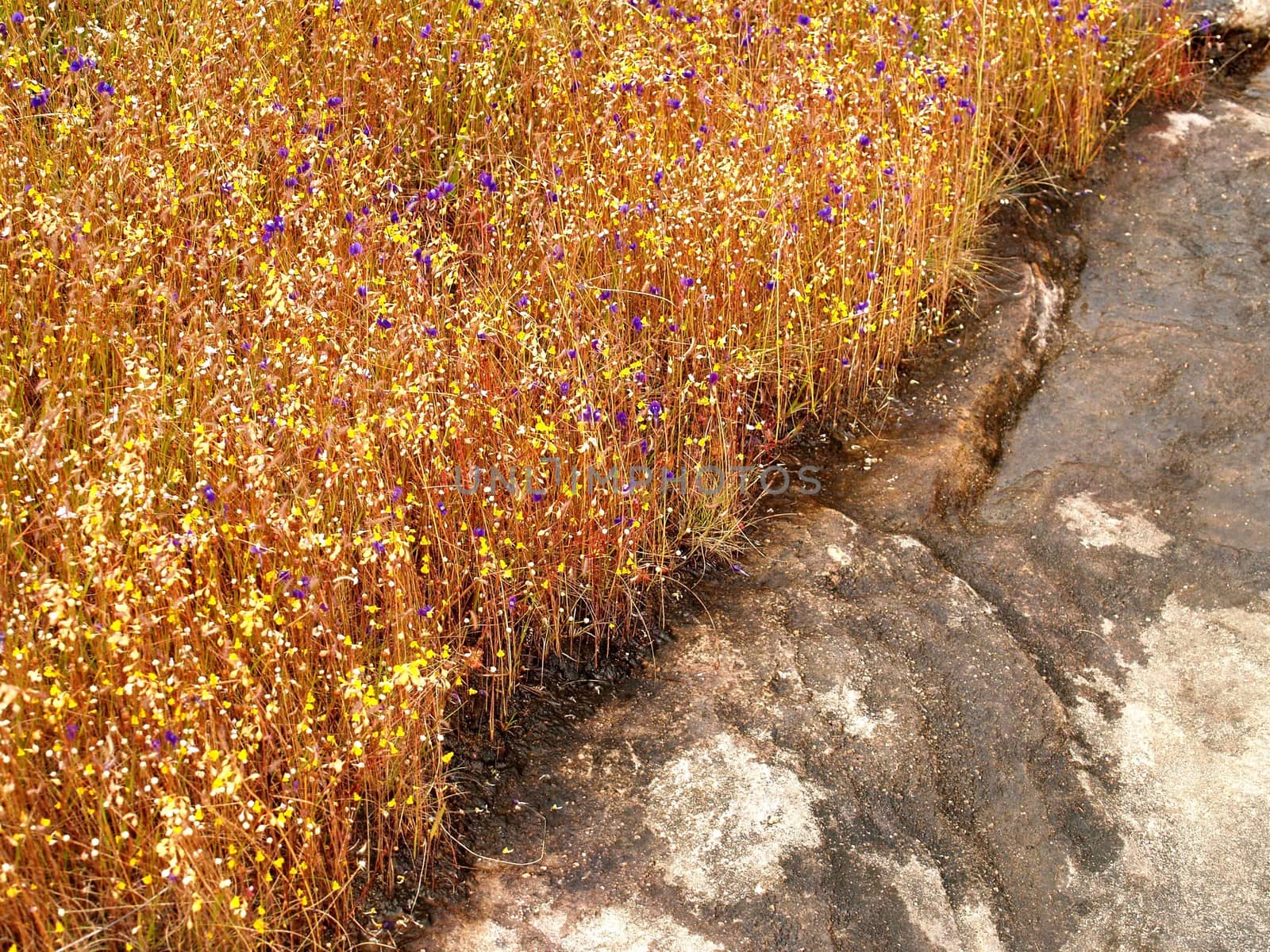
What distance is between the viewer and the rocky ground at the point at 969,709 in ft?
9.61

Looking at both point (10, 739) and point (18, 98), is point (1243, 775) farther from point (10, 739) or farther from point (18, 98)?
point (18, 98)

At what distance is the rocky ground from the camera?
2928 mm

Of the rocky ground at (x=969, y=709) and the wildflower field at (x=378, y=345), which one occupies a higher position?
the wildflower field at (x=378, y=345)

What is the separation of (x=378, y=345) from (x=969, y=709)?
1.85 metres

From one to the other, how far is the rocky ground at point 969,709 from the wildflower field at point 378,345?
26 cm

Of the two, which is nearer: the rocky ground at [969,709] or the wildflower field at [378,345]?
the wildflower field at [378,345]

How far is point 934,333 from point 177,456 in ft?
9.04

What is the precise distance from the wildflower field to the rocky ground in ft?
0.86

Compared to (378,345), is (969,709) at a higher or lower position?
lower

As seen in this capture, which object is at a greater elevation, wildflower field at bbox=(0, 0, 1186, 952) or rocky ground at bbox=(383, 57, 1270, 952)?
wildflower field at bbox=(0, 0, 1186, 952)

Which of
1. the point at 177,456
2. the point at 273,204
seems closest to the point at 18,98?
the point at 273,204

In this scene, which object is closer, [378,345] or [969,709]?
[969,709]

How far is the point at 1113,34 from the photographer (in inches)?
238

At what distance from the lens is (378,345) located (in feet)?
11.6
